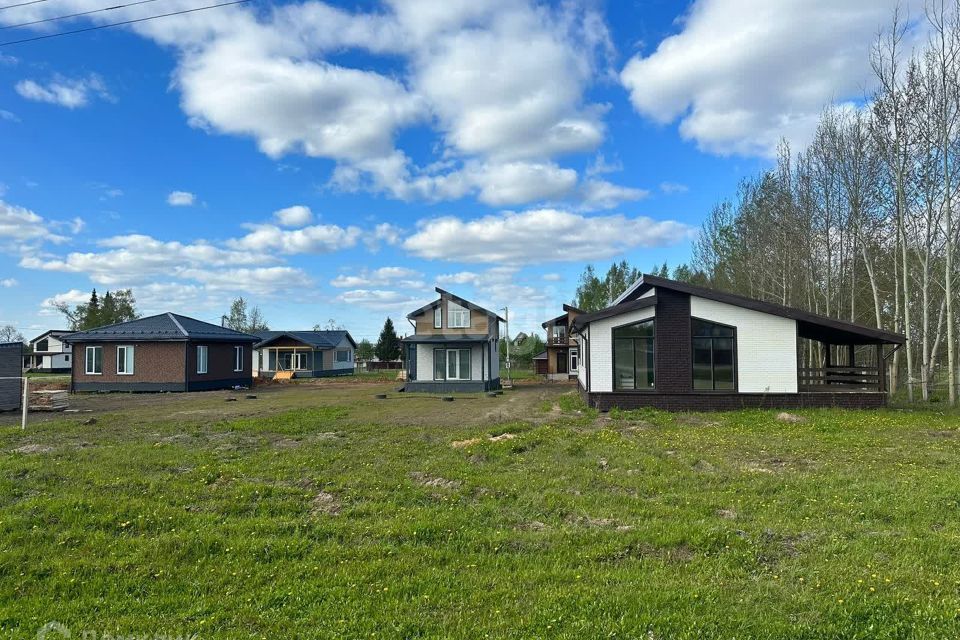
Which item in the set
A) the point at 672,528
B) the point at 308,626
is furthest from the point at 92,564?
the point at 672,528

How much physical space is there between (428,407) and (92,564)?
14872mm

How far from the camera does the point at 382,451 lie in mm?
10156

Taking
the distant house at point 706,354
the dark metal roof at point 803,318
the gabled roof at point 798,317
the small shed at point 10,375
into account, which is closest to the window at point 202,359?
the small shed at point 10,375

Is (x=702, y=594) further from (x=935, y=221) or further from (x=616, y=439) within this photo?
(x=935, y=221)

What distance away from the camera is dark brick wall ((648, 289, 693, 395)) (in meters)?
16.7

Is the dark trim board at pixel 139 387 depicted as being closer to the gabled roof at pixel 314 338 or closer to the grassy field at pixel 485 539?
the gabled roof at pixel 314 338

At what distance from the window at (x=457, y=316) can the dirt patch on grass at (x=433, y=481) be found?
828 inches

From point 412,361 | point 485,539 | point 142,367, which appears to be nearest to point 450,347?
point 412,361

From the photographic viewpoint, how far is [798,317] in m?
16.0

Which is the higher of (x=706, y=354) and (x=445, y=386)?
(x=706, y=354)

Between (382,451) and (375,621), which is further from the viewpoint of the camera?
(382,451)

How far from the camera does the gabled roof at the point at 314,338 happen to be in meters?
43.9

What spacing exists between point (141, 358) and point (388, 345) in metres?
35.9

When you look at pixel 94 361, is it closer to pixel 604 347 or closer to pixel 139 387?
pixel 139 387
